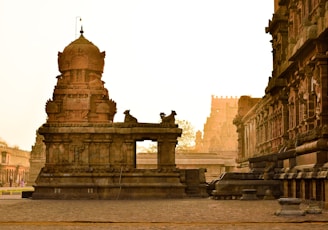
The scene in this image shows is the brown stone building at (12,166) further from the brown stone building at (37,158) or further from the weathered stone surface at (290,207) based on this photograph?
the weathered stone surface at (290,207)

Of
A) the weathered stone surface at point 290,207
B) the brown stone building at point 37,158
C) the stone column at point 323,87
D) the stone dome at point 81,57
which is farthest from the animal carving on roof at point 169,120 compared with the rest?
the brown stone building at point 37,158

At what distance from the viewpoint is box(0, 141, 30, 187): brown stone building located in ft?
343

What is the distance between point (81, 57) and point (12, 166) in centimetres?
6831

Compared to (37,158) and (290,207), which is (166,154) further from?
(37,158)

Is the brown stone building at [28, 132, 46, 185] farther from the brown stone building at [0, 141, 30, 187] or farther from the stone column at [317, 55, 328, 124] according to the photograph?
the stone column at [317, 55, 328, 124]

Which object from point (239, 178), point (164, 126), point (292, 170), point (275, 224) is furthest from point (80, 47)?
point (275, 224)

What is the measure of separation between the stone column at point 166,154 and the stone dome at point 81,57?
13.3 m

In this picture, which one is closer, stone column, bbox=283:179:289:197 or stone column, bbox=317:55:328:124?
stone column, bbox=317:55:328:124

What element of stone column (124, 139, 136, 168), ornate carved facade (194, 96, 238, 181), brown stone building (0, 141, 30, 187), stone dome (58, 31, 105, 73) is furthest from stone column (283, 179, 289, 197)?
brown stone building (0, 141, 30, 187)

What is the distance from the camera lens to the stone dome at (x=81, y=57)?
4691 cm

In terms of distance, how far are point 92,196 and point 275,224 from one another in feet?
69.7

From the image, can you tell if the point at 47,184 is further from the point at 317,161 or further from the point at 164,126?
the point at 317,161

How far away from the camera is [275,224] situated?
1493 cm

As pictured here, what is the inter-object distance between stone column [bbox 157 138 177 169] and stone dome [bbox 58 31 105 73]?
13.3 meters
